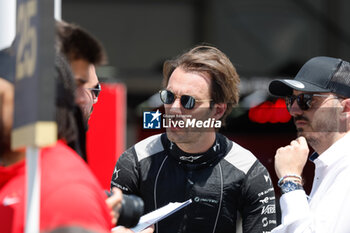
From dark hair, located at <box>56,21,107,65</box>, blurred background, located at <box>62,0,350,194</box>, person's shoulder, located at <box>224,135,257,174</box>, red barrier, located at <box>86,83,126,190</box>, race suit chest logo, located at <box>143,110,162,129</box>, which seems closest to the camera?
dark hair, located at <box>56,21,107,65</box>

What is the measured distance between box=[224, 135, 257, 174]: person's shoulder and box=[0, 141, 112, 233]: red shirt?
53.2 inches

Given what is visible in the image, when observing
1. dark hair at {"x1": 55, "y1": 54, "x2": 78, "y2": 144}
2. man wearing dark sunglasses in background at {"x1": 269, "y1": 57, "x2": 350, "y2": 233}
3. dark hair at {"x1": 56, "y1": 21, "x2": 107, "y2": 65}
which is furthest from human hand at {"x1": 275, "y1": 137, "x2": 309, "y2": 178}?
dark hair at {"x1": 55, "y1": 54, "x2": 78, "y2": 144}

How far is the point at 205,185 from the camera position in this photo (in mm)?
3045

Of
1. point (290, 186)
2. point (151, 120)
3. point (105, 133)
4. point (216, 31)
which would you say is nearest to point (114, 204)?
point (290, 186)

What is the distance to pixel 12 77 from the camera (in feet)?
7.19

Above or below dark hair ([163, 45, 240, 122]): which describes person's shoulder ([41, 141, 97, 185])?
above

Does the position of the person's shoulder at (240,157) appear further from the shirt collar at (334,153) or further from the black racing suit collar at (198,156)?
the shirt collar at (334,153)

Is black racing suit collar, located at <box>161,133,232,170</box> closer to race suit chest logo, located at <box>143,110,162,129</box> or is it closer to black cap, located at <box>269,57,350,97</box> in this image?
race suit chest logo, located at <box>143,110,162,129</box>

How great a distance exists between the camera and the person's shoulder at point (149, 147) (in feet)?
10.4

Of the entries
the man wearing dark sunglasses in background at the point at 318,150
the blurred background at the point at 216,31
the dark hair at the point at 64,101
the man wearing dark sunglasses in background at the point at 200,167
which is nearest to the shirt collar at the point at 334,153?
the man wearing dark sunglasses in background at the point at 318,150

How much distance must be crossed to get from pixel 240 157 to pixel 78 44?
985mm

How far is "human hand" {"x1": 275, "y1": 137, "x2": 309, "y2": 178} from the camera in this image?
2.85m

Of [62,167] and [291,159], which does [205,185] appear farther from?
[62,167]

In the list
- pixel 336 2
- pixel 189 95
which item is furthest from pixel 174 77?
pixel 336 2
